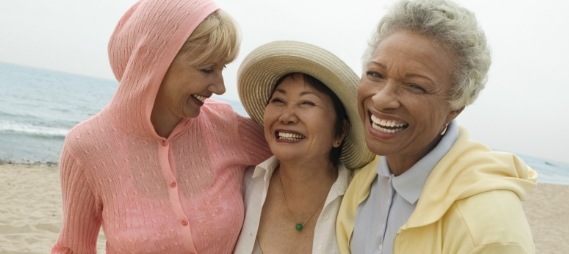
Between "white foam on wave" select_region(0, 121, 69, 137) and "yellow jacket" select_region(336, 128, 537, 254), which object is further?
"white foam on wave" select_region(0, 121, 69, 137)

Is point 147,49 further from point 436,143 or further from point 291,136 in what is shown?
point 436,143

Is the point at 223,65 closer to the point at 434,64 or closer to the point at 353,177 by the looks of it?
the point at 353,177

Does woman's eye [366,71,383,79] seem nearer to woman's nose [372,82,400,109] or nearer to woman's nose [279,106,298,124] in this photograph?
woman's nose [372,82,400,109]

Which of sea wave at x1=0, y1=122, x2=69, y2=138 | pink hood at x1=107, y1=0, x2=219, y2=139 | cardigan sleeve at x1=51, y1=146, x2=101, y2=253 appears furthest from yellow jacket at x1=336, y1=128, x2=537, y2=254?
sea wave at x1=0, y1=122, x2=69, y2=138

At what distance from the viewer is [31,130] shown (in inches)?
830

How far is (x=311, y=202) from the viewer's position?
294 cm

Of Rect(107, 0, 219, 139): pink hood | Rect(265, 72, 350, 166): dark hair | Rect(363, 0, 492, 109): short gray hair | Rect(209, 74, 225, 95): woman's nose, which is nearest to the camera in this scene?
Rect(363, 0, 492, 109): short gray hair

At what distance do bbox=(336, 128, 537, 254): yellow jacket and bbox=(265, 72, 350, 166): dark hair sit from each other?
0.77m

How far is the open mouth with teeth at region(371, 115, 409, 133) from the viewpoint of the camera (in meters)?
2.15

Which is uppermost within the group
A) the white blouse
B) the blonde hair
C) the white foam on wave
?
the blonde hair

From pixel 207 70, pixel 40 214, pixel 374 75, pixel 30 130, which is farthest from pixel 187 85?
pixel 30 130

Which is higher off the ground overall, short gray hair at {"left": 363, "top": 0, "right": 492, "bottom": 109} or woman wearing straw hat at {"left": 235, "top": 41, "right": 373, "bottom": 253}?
short gray hair at {"left": 363, "top": 0, "right": 492, "bottom": 109}

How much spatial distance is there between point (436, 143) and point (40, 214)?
876cm

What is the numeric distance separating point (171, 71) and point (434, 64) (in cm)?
125
